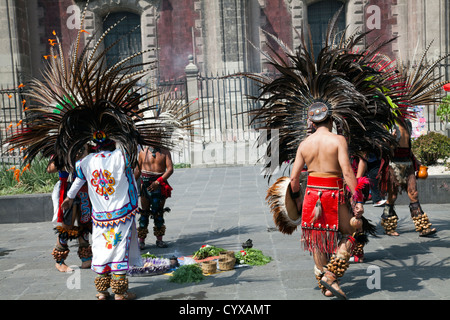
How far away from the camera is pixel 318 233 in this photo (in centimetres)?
548

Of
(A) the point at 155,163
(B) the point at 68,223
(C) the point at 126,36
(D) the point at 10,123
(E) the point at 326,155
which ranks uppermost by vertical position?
(C) the point at 126,36

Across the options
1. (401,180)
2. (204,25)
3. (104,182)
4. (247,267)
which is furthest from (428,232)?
(204,25)

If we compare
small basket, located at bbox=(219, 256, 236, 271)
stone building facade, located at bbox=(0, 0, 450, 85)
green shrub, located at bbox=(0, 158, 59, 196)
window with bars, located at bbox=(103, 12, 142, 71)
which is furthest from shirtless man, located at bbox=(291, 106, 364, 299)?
window with bars, located at bbox=(103, 12, 142, 71)

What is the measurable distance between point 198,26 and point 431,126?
9.33 m

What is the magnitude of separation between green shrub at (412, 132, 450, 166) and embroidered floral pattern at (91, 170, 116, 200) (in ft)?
25.6

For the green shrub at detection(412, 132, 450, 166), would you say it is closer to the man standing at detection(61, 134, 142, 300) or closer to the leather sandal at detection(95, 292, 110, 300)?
the man standing at detection(61, 134, 142, 300)

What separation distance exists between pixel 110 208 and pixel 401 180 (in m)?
4.52

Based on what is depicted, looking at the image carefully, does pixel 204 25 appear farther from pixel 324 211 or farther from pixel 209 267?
pixel 324 211

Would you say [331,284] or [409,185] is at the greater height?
[409,185]

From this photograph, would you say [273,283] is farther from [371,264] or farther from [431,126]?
[431,126]

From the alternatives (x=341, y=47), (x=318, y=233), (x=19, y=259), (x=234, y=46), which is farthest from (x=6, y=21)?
(x=318, y=233)

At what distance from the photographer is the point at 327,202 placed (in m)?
5.40

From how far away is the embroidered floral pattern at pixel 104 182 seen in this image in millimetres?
5590

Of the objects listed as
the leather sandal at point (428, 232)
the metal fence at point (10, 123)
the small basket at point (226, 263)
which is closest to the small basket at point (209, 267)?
the small basket at point (226, 263)
